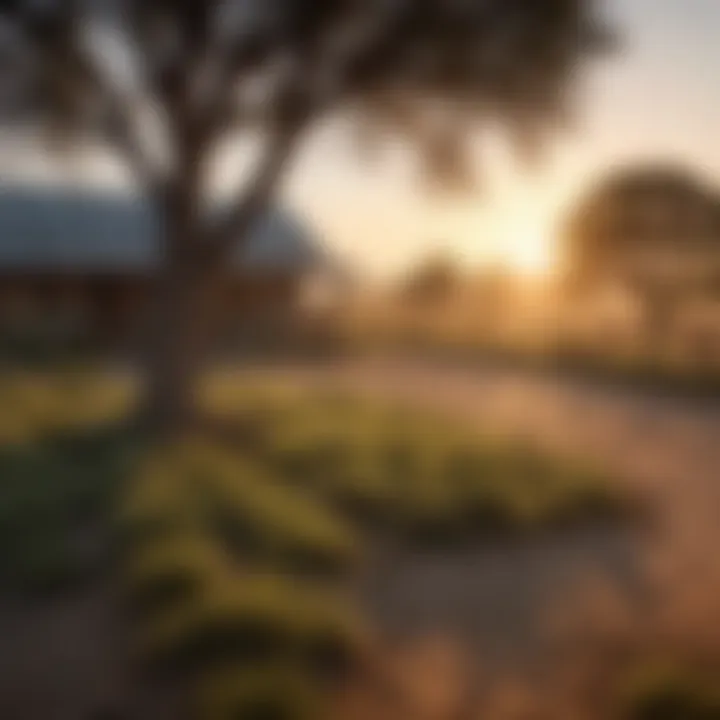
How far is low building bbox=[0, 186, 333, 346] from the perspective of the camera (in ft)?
5.88

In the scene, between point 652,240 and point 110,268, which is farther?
point 110,268

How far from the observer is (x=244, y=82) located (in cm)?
199

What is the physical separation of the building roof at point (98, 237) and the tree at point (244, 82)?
0.15 ft

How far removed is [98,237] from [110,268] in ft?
0.33

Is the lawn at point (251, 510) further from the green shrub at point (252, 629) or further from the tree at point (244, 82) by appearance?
the tree at point (244, 82)

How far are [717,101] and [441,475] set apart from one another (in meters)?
0.90

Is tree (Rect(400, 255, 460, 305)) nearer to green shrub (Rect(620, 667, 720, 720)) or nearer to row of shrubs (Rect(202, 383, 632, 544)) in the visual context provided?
row of shrubs (Rect(202, 383, 632, 544))

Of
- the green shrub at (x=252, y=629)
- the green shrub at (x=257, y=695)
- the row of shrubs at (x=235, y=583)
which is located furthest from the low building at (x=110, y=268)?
the green shrub at (x=257, y=695)

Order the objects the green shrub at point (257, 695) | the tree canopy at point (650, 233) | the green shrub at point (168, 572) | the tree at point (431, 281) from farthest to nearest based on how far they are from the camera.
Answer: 1. the tree at point (431, 281)
2. the tree canopy at point (650, 233)
3. the green shrub at point (168, 572)
4. the green shrub at point (257, 695)

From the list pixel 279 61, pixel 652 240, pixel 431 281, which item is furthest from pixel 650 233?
pixel 279 61

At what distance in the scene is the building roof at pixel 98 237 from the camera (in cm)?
178

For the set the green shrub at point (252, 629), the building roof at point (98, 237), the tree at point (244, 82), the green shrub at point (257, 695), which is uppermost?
the tree at point (244, 82)

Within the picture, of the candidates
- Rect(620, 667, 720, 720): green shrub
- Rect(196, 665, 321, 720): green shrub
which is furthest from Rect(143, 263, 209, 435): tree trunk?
Rect(620, 667, 720, 720): green shrub

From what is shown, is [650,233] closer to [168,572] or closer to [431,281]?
[431,281]
